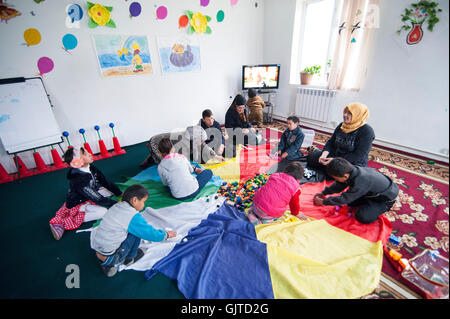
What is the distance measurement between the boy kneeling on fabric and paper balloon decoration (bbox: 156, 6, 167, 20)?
13.5ft

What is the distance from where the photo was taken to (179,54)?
14.5 feet

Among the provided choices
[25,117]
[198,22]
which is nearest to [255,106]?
[198,22]

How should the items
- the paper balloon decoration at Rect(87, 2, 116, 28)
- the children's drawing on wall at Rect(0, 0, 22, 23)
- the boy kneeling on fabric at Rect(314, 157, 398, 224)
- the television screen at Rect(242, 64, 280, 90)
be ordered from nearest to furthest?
the boy kneeling on fabric at Rect(314, 157, 398, 224) < the children's drawing on wall at Rect(0, 0, 22, 23) < the paper balloon decoration at Rect(87, 2, 116, 28) < the television screen at Rect(242, 64, 280, 90)

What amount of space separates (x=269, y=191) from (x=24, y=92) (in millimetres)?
3919

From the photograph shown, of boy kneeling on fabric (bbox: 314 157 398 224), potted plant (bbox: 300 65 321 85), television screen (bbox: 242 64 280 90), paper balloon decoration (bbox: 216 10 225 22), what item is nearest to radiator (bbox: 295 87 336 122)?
potted plant (bbox: 300 65 321 85)

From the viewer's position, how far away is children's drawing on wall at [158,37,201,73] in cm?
423

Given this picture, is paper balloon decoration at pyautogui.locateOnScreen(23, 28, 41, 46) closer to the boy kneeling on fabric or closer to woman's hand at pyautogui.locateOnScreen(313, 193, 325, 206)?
the boy kneeling on fabric

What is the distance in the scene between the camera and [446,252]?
0.76 meters

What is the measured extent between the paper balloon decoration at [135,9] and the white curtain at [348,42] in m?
3.64

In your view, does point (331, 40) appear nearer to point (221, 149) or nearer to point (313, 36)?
point (313, 36)

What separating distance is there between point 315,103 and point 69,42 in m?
4.68

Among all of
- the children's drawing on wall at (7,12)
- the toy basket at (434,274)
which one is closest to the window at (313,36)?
the toy basket at (434,274)

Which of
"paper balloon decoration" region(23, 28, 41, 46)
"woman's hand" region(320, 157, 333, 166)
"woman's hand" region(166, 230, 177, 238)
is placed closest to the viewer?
"woman's hand" region(166, 230, 177, 238)
